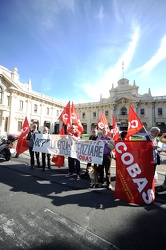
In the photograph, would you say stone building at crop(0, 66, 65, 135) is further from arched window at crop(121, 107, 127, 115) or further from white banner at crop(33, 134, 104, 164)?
white banner at crop(33, 134, 104, 164)

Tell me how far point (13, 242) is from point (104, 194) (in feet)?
8.67

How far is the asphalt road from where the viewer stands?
235 cm

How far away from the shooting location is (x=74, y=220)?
2.97m

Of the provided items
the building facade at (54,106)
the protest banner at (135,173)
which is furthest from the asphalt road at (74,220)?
the building facade at (54,106)

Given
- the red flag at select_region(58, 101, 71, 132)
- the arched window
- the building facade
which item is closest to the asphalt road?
the red flag at select_region(58, 101, 71, 132)

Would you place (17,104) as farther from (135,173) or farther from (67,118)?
(135,173)

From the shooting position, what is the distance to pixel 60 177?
5.79 metres

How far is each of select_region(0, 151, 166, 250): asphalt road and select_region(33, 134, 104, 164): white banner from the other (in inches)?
42.3

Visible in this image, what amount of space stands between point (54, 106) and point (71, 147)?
38576 mm

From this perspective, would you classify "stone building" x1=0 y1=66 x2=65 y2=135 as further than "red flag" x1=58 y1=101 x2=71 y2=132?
Yes

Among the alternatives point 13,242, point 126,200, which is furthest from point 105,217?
point 13,242

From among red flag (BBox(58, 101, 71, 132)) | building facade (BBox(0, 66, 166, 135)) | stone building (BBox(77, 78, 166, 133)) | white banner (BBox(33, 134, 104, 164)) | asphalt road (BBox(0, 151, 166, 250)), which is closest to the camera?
asphalt road (BBox(0, 151, 166, 250))

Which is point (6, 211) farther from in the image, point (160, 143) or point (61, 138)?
point (160, 143)

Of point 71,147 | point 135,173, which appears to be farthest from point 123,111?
point 135,173
